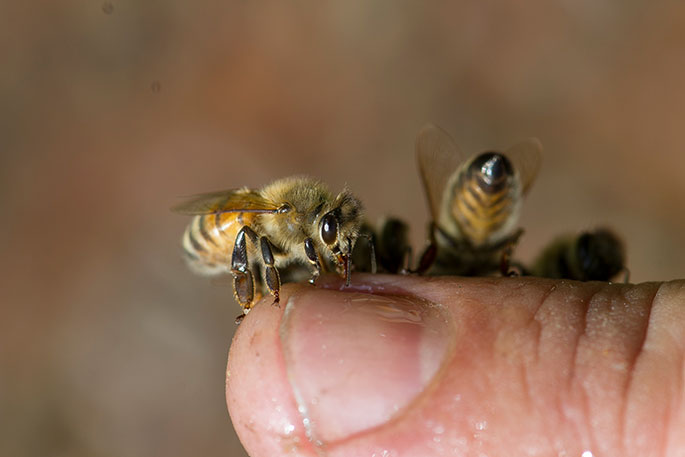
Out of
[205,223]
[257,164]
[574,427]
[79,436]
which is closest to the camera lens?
[574,427]

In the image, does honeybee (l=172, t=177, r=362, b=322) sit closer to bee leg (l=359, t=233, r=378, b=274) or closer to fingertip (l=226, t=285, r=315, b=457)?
bee leg (l=359, t=233, r=378, b=274)

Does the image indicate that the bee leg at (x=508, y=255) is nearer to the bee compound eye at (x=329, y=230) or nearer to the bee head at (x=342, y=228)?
the bee head at (x=342, y=228)

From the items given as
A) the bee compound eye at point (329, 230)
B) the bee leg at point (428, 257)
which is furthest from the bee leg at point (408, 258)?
the bee compound eye at point (329, 230)

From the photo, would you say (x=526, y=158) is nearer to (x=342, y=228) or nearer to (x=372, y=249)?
(x=372, y=249)

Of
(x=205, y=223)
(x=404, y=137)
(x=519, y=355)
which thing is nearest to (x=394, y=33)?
(x=404, y=137)

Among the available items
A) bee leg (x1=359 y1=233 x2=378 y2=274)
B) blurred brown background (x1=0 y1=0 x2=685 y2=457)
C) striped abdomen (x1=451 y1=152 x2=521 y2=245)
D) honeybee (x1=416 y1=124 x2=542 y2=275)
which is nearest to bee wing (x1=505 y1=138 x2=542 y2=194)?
honeybee (x1=416 y1=124 x2=542 y2=275)

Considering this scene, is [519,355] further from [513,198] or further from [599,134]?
[599,134]
